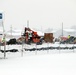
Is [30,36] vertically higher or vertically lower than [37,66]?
higher

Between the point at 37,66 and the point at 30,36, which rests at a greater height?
the point at 30,36

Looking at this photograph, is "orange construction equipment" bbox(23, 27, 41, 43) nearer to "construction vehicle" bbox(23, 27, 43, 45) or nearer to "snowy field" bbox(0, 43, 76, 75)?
"construction vehicle" bbox(23, 27, 43, 45)

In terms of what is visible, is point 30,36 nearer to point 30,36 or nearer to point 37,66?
point 30,36

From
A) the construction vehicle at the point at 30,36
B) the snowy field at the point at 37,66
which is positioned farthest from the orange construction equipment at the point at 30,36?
the snowy field at the point at 37,66

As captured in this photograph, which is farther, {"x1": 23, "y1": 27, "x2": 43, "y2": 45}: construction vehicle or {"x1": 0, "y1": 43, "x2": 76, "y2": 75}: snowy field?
{"x1": 23, "y1": 27, "x2": 43, "y2": 45}: construction vehicle

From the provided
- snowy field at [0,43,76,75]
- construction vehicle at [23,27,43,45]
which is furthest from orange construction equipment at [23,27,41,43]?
snowy field at [0,43,76,75]

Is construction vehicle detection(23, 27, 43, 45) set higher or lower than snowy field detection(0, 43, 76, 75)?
higher

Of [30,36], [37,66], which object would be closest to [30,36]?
[30,36]

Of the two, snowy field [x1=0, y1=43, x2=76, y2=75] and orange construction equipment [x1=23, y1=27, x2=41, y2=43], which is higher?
orange construction equipment [x1=23, y1=27, x2=41, y2=43]

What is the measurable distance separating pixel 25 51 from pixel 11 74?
11.8m

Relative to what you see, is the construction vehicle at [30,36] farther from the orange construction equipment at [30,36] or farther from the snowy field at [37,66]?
the snowy field at [37,66]

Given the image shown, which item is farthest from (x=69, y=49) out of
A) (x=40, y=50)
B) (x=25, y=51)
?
(x=25, y=51)

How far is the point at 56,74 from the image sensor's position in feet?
35.8

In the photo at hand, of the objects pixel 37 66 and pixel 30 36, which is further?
pixel 30 36
